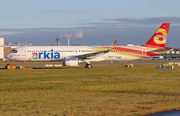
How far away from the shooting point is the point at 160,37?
5428 cm

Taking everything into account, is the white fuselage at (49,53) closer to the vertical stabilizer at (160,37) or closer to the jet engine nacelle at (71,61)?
the jet engine nacelle at (71,61)

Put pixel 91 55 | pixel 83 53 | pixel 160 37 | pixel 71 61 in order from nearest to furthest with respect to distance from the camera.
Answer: pixel 71 61, pixel 91 55, pixel 83 53, pixel 160 37

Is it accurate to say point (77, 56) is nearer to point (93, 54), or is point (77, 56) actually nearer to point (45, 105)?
point (93, 54)

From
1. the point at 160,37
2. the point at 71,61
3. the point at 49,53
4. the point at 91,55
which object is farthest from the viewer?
the point at 160,37

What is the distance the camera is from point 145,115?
12.3 m

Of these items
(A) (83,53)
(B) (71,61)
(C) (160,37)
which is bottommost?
(B) (71,61)

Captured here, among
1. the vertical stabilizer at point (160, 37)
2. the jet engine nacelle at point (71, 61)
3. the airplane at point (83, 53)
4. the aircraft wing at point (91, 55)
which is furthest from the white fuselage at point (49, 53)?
the vertical stabilizer at point (160, 37)

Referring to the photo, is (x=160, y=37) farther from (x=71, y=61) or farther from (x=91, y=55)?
(x=71, y=61)

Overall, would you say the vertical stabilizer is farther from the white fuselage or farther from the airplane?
the white fuselage

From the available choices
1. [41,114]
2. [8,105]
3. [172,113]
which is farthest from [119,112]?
[8,105]

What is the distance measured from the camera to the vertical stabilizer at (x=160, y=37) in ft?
178

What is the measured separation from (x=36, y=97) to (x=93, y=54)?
3174 cm

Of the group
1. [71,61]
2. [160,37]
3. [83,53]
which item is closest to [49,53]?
[71,61]

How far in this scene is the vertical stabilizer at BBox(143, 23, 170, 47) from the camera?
5422 cm
